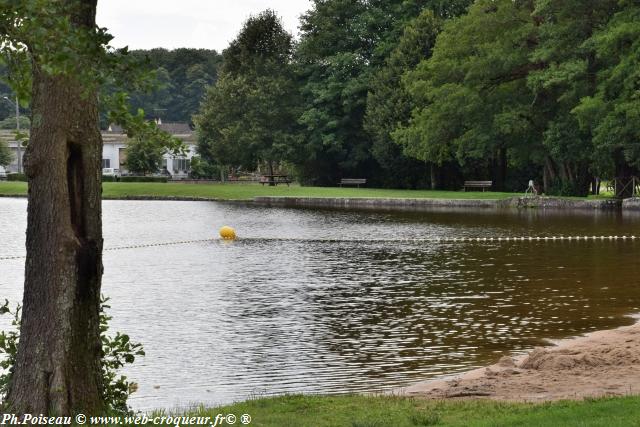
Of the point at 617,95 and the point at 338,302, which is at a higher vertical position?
the point at 617,95

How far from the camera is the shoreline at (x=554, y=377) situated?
37.4 feet

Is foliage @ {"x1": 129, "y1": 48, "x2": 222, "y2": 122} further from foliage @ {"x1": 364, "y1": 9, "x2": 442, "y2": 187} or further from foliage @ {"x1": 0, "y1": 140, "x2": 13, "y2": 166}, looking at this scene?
foliage @ {"x1": 364, "y1": 9, "x2": 442, "y2": 187}

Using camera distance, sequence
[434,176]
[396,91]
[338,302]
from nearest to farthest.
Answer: [338,302], [396,91], [434,176]

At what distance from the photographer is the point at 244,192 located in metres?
70.2

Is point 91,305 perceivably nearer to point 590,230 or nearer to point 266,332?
point 266,332

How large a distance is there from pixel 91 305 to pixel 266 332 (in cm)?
741

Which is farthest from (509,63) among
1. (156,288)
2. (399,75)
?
(156,288)

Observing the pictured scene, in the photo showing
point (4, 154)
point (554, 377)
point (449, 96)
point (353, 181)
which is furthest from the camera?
point (4, 154)

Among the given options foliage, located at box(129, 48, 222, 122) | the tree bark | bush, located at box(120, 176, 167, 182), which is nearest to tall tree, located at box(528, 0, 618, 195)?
the tree bark

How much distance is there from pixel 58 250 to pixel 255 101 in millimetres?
72521

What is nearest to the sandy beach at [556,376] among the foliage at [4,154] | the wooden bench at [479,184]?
the wooden bench at [479,184]

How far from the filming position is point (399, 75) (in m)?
71.3

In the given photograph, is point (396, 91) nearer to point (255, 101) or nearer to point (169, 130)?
point (255, 101)

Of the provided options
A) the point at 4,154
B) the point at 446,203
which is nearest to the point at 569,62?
the point at 446,203
